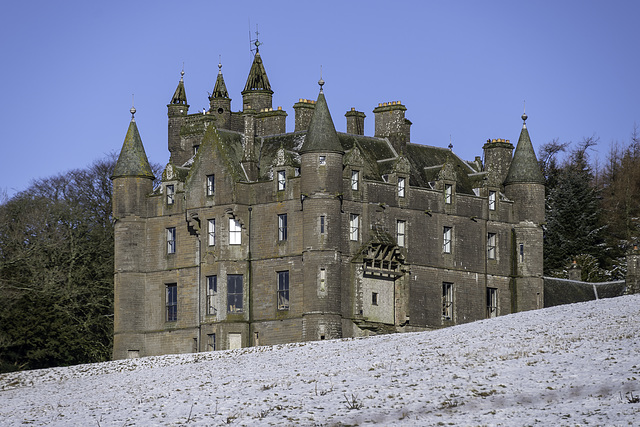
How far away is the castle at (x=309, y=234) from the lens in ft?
222

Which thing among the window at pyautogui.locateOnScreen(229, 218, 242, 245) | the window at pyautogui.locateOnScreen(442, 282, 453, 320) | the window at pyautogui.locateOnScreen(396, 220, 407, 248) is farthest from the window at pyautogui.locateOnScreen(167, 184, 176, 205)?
the window at pyautogui.locateOnScreen(442, 282, 453, 320)

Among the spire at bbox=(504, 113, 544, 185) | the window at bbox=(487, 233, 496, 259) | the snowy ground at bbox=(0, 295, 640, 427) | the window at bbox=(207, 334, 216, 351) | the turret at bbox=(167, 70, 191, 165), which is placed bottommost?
the snowy ground at bbox=(0, 295, 640, 427)

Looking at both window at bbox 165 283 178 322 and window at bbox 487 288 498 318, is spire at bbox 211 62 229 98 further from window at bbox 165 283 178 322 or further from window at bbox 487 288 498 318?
window at bbox 487 288 498 318

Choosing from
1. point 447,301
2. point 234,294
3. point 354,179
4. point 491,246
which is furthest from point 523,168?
point 234,294

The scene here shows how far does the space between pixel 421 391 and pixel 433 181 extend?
1333 inches

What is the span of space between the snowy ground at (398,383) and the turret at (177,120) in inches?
848

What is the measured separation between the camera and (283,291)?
68562 mm

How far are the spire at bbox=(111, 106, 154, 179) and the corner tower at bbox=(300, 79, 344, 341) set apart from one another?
9.81m

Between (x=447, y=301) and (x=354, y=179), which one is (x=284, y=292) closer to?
(x=354, y=179)

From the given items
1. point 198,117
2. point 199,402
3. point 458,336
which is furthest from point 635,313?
point 198,117

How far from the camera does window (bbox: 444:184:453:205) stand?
240 ft

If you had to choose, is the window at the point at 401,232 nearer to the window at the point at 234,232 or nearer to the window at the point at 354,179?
the window at the point at 354,179

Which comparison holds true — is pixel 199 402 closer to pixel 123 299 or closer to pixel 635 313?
pixel 635 313

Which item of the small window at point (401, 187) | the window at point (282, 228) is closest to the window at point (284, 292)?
the window at point (282, 228)
